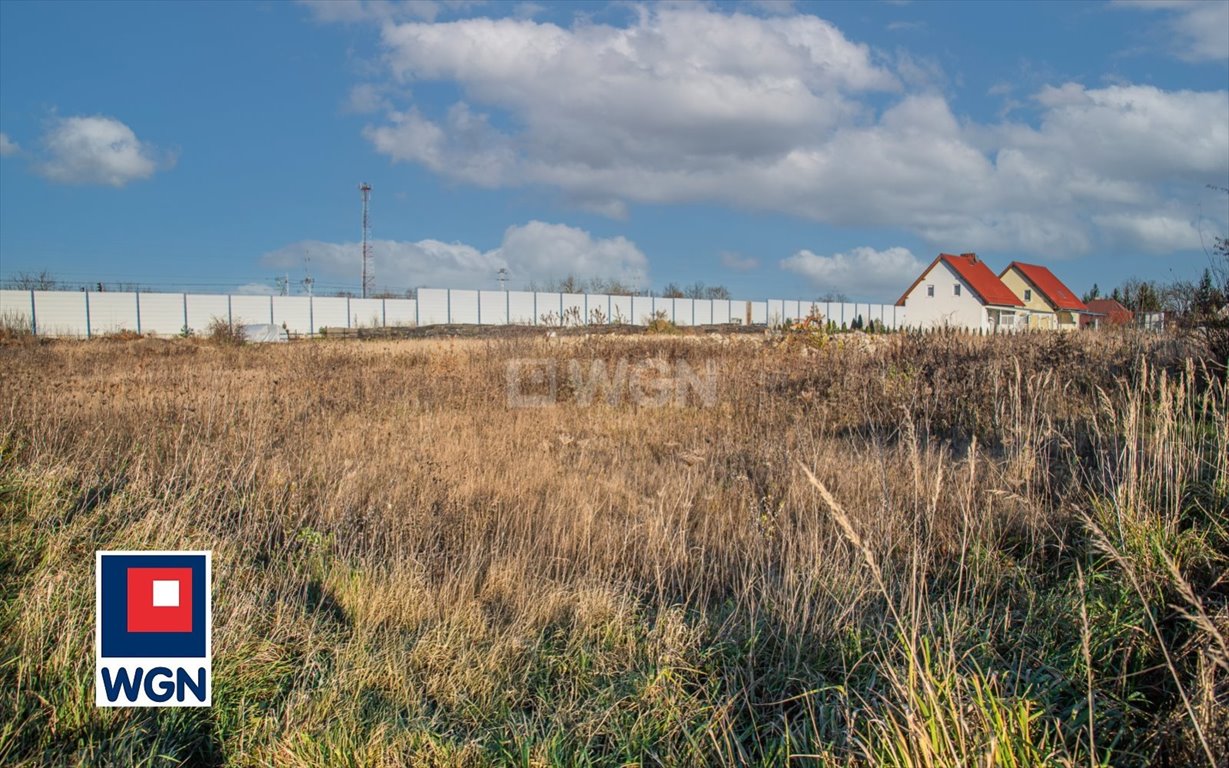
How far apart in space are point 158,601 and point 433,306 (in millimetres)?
42094

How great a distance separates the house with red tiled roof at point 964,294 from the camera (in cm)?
4600

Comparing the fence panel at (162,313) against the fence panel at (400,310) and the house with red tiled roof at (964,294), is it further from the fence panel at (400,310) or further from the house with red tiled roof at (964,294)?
the house with red tiled roof at (964,294)

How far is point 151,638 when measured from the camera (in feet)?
9.68

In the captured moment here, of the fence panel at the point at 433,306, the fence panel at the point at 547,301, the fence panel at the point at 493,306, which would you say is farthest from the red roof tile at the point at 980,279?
the fence panel at the point at 433,306

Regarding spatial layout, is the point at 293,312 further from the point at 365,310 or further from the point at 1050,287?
the point at 1050,287

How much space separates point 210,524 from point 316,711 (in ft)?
7.34

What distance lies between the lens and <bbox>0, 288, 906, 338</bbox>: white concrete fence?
34531 mm

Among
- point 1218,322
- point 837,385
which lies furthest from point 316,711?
point 1218,322

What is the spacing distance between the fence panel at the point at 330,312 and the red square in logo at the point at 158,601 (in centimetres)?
3991

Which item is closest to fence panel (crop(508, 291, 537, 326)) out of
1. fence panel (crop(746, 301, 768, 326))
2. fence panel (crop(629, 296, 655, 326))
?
fence panel (crop(629, 296, 655, 326))

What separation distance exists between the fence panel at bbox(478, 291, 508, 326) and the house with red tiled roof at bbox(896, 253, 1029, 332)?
24.8 metres

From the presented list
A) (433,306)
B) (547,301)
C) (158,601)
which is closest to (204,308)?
(433,306)

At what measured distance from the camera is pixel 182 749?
8.59 ft

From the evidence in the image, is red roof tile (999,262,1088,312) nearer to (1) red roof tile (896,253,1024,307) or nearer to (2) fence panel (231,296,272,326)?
(1) red roof tile (896,253,1024,307)
